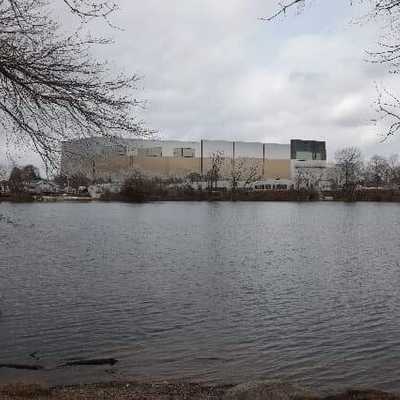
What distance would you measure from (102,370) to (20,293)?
26.1ft

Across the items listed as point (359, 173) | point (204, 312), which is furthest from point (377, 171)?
point (204, 312)

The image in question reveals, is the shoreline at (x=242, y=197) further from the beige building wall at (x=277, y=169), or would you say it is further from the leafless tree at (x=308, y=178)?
the beige building wall at (x=277, y=169)

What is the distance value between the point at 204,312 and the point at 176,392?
6.64 m

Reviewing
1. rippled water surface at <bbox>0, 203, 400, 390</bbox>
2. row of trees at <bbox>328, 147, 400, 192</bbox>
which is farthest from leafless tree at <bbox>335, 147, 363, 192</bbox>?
rippled water surface at <bbox>0, 203, 400, 390</bbox>

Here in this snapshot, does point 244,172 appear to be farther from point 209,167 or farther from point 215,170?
point 215,170

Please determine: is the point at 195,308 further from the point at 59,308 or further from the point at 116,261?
the point at 116,261

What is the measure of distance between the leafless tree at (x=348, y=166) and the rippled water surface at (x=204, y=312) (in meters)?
106

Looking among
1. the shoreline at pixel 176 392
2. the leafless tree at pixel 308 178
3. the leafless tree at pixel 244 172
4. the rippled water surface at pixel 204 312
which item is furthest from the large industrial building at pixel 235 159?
the shoreline at pixel 176 392

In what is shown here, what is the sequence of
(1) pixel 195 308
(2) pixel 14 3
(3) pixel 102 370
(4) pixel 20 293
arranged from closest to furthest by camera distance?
(2) pixel 14 3 → (3) pixel 102 370 → (1) pixel 195 308 → (4) pixel 20 293

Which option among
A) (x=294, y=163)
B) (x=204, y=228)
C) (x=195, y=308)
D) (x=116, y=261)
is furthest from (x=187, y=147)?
(x=195, y=308)

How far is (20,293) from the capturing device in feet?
57.0

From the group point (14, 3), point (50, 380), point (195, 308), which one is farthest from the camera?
point (195, 308)

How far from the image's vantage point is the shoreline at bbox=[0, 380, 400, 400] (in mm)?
7773

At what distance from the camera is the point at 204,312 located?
15.4m
